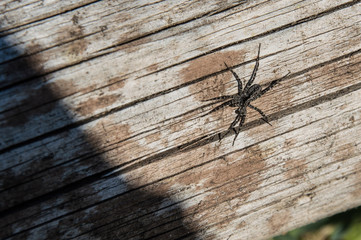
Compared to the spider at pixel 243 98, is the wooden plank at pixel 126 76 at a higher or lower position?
higher

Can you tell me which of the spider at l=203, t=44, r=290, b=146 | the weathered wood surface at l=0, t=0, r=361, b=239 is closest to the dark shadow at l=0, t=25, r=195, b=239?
the weathered wood surface at l=0, t=0, r=361, b=239

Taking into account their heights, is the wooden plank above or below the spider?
above

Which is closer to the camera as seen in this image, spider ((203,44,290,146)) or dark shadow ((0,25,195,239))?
dark shadow ((0,25,195,239))

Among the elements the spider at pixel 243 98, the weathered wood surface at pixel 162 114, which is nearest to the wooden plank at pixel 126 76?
the weathered wood surface at pixel 162 114

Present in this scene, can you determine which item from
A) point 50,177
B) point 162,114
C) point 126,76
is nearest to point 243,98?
point 162,114

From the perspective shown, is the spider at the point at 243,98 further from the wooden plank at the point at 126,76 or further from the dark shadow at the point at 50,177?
the dark shadow at the point at 50,177

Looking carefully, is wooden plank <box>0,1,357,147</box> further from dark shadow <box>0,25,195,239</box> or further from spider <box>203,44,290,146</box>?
spider <box>203,44,290,146</box>

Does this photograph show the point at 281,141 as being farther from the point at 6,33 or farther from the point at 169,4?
the point at 6,33
